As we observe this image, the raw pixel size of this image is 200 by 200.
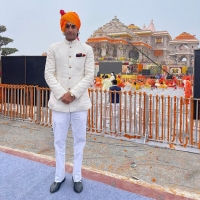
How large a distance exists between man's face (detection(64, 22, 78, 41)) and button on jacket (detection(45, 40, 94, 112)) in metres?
0.06

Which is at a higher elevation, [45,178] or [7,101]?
[7,101]

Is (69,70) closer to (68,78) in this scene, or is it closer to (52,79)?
(68,78)

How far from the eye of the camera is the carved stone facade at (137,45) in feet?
130

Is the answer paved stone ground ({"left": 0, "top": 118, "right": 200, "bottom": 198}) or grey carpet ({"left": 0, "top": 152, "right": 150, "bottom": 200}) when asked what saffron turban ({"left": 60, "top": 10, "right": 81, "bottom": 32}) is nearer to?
grey carpet ({"left": 0, "top": 152, "right": 150, "bottom": 200})

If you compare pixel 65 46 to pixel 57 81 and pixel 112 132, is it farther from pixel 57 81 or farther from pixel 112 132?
pixel 112 132

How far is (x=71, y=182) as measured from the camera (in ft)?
8.14

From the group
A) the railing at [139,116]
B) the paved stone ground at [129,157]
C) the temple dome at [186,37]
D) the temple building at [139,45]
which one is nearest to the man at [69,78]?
the paved stone ground at [129,157]

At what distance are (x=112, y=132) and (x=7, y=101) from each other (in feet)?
11.3

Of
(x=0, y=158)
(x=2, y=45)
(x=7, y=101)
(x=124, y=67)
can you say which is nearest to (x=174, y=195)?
(x=0, y=158)

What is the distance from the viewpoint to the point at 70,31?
86.0 inches

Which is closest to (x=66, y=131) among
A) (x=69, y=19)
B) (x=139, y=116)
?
(x=69, y=19)

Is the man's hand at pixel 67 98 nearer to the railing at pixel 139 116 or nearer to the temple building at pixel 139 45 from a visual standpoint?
the railing at pixel 139 116

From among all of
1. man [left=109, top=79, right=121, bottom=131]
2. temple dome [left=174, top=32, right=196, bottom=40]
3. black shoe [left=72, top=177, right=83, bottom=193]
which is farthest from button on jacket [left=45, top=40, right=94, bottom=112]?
temple dome [left=174, top=32, right=196, bottom=40]

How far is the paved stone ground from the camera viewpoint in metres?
3.03
